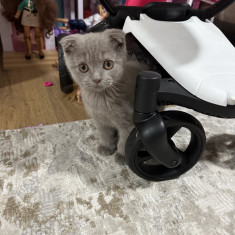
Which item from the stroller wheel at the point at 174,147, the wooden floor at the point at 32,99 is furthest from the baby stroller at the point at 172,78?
the wooden floor at the point at 32,99

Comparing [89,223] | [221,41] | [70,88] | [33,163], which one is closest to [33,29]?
[70,88]

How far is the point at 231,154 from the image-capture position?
1.03m

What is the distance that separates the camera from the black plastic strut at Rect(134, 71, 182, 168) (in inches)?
25.2

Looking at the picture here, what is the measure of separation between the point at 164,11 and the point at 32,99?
91 centimetres

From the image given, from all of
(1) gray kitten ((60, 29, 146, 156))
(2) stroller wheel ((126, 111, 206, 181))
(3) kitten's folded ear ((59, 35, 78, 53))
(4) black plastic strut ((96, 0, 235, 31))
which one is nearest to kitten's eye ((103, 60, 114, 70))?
(1) gray kitten ((60, 29, 146, 156))

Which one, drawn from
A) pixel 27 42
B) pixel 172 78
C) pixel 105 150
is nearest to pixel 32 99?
pixel 27 42

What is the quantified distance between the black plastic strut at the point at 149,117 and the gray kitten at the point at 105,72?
4.7 inches

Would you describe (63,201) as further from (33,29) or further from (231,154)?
(33,29)

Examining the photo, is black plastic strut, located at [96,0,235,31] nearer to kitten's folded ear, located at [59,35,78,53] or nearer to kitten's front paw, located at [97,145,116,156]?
kitten's folded ear, located at [59,35,78,53]

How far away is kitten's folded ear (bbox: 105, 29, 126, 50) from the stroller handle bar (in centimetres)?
32

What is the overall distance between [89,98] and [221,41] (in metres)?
0.55

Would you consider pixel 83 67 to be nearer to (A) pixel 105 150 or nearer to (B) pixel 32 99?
(A) pixel 105 150

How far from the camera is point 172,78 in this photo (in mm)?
765

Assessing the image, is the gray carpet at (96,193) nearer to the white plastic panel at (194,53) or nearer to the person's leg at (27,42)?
the white plastic panel at (194,53)
